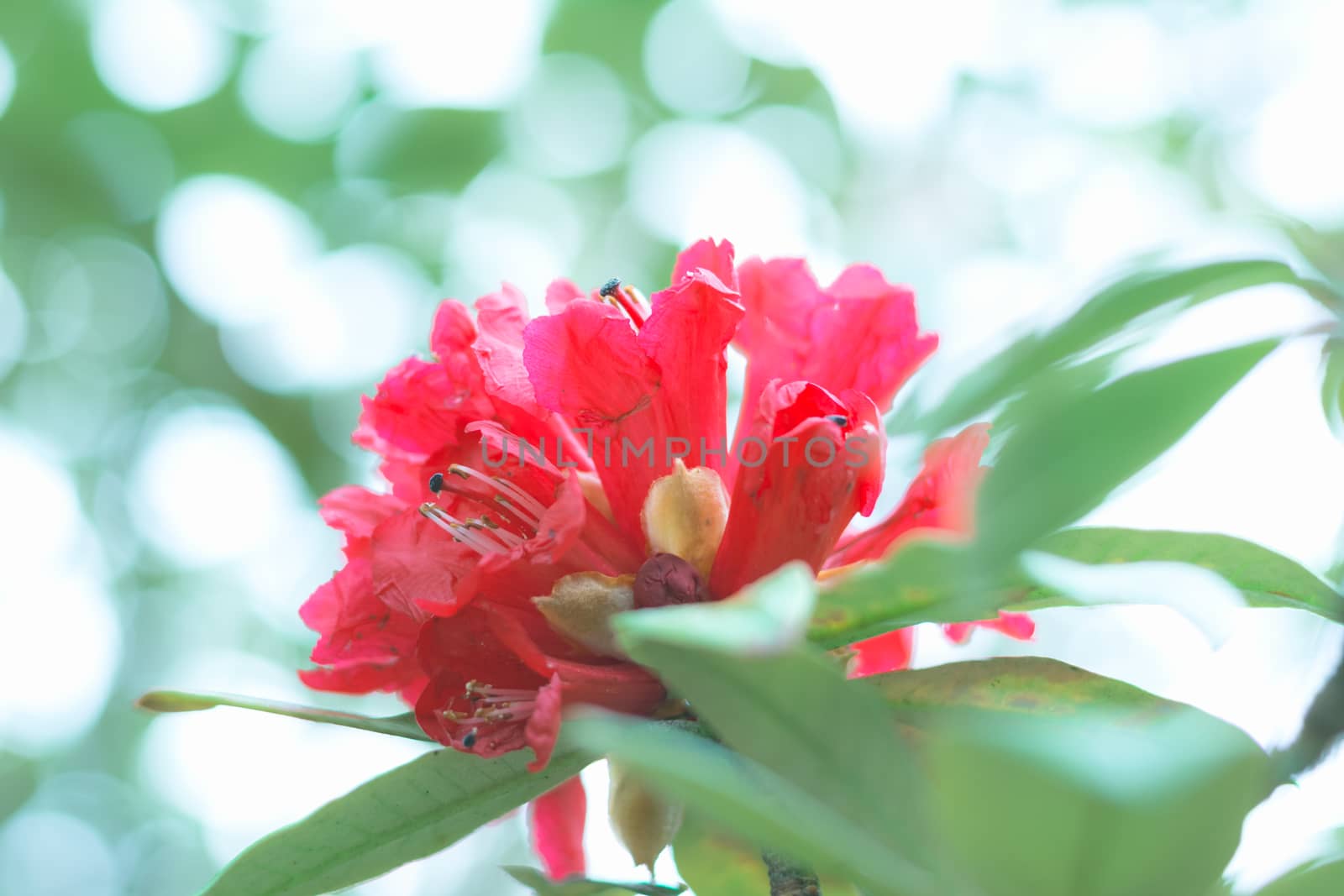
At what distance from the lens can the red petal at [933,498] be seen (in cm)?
99

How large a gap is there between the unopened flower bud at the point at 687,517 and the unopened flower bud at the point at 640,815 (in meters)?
0.20

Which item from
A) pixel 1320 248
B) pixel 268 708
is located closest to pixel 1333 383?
pixel 1320 248

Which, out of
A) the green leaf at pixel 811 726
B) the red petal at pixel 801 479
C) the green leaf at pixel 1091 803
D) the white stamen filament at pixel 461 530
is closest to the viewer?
the green leaf at pixel 1091 803

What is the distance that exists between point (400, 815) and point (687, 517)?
329 millimetres

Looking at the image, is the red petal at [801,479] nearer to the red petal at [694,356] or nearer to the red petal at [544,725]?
the red petal at [694,356]

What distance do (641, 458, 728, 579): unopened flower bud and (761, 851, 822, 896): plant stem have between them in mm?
232

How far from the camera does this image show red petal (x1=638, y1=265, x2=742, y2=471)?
95cm

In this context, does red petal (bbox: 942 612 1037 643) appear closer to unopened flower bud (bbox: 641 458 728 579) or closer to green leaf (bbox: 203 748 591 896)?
unopened flower bud (bbox: 641 458 728 579)

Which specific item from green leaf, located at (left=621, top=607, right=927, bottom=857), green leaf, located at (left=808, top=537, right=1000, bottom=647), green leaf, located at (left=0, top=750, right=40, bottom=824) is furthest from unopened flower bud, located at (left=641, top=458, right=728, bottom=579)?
green leaf, located at (left=0, top=750, right=40, bottom=824)

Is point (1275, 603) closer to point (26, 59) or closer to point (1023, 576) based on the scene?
point (1023, 576)

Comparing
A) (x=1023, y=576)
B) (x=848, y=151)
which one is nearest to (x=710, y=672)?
(x=1023, y=576)

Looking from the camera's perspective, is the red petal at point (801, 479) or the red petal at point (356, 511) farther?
the red petal at point (356, 511)

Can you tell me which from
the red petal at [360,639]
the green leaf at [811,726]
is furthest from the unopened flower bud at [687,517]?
the green leaf at [811,726]

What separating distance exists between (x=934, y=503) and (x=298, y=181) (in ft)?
12.1
